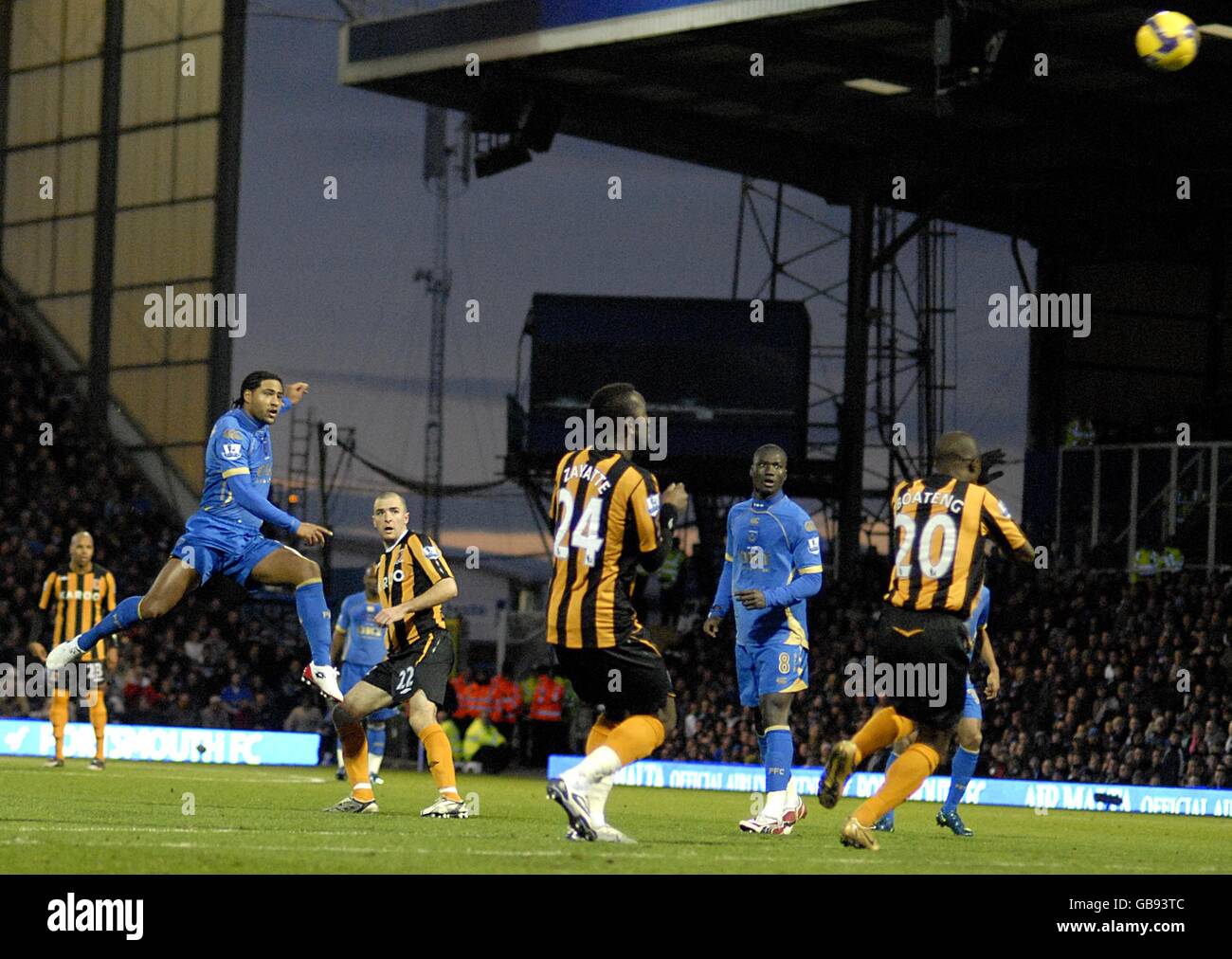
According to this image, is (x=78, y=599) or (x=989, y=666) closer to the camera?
(x=989, y=666)

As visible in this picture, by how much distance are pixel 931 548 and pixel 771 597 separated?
2225mm

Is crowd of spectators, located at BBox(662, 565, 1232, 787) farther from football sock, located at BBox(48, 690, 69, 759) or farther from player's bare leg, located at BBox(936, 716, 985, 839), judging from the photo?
player's bare leg, located at BBox(936, 716, 985, 839)

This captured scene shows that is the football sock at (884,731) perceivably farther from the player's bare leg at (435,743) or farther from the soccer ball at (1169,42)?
the soccer ball at (1169,42)

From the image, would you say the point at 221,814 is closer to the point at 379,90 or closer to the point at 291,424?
the point at 379,90

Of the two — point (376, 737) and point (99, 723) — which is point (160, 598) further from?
point (99, 723)

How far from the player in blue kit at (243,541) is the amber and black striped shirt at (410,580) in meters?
0.50

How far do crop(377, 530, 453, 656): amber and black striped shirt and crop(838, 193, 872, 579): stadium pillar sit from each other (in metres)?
23.3

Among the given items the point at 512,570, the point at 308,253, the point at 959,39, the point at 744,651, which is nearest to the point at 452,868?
the point at 744,651

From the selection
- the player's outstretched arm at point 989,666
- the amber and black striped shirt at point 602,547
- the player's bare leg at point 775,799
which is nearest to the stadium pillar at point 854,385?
the player's outstretched arm at point 989,666

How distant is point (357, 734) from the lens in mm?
12547

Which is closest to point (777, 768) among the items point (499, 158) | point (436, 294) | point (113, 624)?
point (113, 624)

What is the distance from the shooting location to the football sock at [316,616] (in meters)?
12.9

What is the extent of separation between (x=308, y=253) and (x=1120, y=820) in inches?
1317

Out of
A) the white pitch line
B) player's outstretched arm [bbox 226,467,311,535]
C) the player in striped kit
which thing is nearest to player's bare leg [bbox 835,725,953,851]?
player's outstretched arm [bbox 226,467,311,535]
